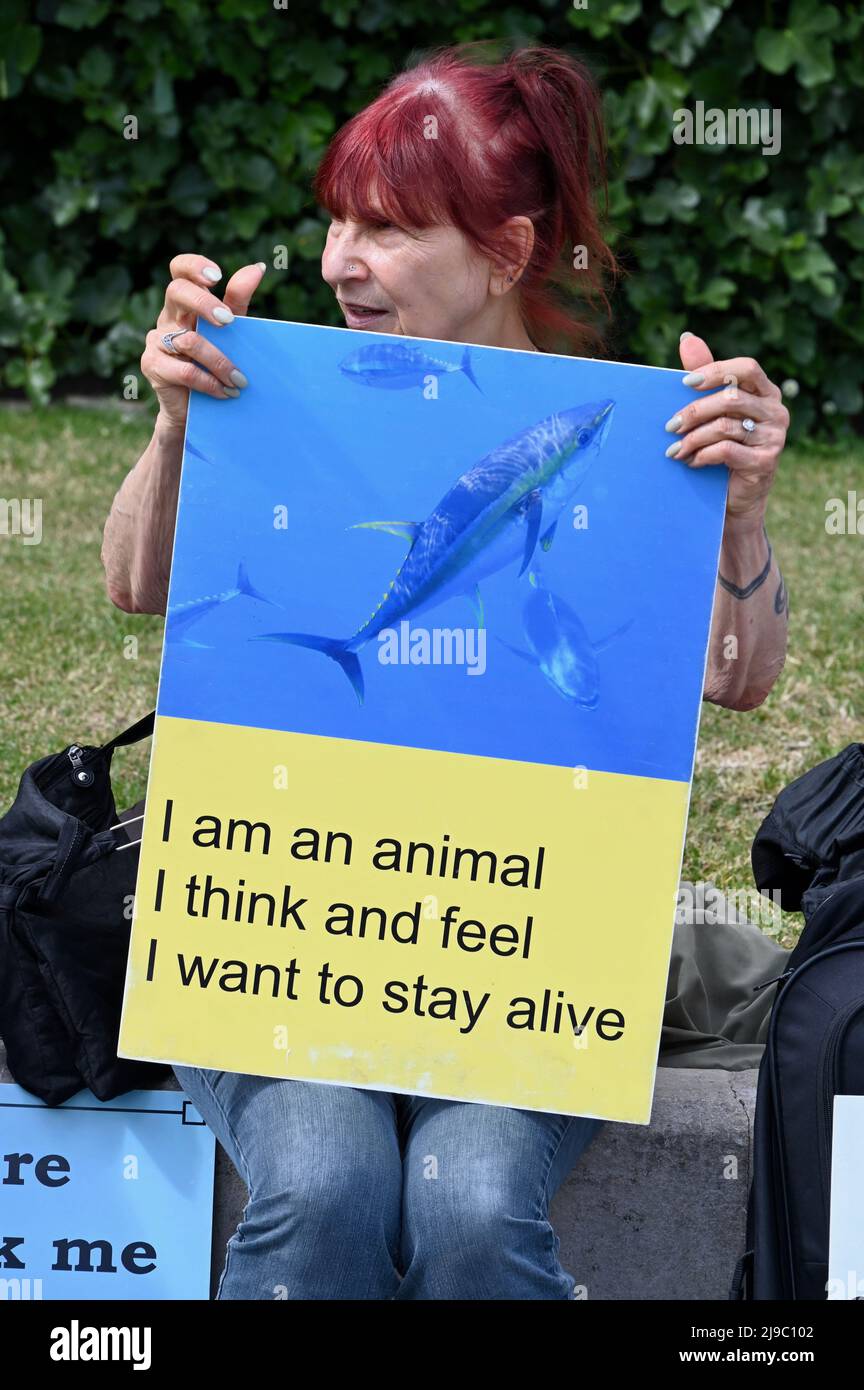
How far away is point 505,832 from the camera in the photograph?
6.16ft

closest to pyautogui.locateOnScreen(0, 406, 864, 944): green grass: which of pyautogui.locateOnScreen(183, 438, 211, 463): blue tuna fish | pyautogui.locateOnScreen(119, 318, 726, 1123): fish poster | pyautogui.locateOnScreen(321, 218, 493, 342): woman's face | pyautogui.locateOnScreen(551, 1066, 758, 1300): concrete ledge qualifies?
pyautogui.locateOnScreen(551, 1066, 758, 1300): concrete ledge

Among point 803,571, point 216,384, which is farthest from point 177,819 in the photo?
point 803,571

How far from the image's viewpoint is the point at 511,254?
2.16 metres

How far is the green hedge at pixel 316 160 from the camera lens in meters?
6.56

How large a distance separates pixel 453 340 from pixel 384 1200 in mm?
1085

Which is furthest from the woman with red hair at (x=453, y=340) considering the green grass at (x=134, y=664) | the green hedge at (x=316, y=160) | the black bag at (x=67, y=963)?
the green hedge at (x=316, y=160)

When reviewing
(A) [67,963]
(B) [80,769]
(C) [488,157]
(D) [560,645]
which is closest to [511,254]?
(C) [488,157]

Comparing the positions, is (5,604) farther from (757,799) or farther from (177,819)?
(177,819)

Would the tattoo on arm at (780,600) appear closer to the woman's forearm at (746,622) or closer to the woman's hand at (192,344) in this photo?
the woman's forearm at (746,622)

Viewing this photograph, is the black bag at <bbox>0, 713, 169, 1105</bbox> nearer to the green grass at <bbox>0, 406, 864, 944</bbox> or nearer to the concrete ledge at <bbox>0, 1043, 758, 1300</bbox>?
the concrete ledge at <bbox>0, 1043, 758, 1300</bbox>

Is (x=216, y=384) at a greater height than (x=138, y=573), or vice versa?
(x=216, y=384)

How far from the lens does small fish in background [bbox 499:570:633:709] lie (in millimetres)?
1873

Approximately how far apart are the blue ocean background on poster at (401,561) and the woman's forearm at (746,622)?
0.10 meters

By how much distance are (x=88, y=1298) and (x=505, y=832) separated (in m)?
0.79
